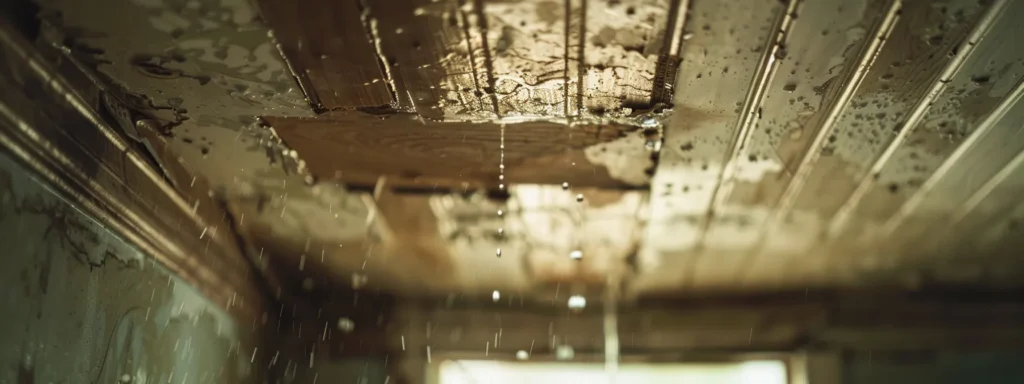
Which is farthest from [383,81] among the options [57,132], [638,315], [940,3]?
[638,315]

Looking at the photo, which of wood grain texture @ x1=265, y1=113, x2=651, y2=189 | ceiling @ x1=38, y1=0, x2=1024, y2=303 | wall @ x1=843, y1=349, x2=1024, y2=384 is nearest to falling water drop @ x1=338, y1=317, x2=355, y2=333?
ceiling @ x1=38, y1=0, x2=1024, y2=303

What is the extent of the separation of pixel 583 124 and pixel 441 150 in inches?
11.2

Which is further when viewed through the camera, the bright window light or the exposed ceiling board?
the bright window light

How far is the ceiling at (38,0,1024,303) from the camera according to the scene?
0.94 metres

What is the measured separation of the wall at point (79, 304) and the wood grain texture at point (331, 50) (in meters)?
0.39

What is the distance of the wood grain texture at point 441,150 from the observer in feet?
4.06

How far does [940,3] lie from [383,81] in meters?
0.75

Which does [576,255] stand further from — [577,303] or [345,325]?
[345,325]

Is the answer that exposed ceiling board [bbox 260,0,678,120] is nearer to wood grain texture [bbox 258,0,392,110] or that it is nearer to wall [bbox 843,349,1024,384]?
wood grain texture [bbox 258,0,392,110]

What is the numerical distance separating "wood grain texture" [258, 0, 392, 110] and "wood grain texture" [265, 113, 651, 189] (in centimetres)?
8

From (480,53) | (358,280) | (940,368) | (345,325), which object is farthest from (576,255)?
(940,368)

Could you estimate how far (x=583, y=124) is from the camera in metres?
1.23

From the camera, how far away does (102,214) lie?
3.81 ft

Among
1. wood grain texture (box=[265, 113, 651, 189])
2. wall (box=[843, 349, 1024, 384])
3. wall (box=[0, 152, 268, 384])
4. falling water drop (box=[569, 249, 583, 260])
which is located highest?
falling water drop (box=[569, 249, 583, 260])
